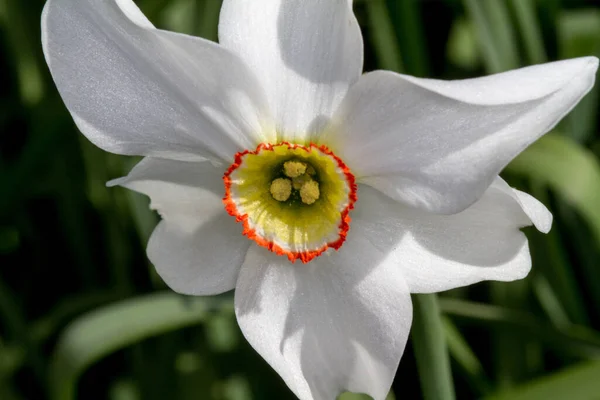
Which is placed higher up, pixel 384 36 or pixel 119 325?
pixel 384 36

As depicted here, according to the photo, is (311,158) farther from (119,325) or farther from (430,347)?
(119,325)

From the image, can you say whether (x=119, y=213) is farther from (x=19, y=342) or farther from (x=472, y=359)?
(x=472, y=359)

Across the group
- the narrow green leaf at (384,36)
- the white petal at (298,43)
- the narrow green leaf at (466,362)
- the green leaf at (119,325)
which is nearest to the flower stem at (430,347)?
the white petal at (298,43)

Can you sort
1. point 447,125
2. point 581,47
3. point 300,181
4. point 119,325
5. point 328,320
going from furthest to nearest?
point 581,47 → point 119,325 → point 300,181 → point 328,320 → point 447,125

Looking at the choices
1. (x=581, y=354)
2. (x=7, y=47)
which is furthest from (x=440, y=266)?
(x=7, y=47)

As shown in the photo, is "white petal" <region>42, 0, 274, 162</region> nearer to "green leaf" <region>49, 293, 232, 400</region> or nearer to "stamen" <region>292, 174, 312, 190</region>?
"stamen" <region>292, 174, 312, 190</region>

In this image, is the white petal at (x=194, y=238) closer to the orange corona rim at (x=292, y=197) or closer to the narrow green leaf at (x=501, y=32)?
the orange corona rim at (x=292, y=197)

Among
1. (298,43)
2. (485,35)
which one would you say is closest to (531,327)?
(485,35)
